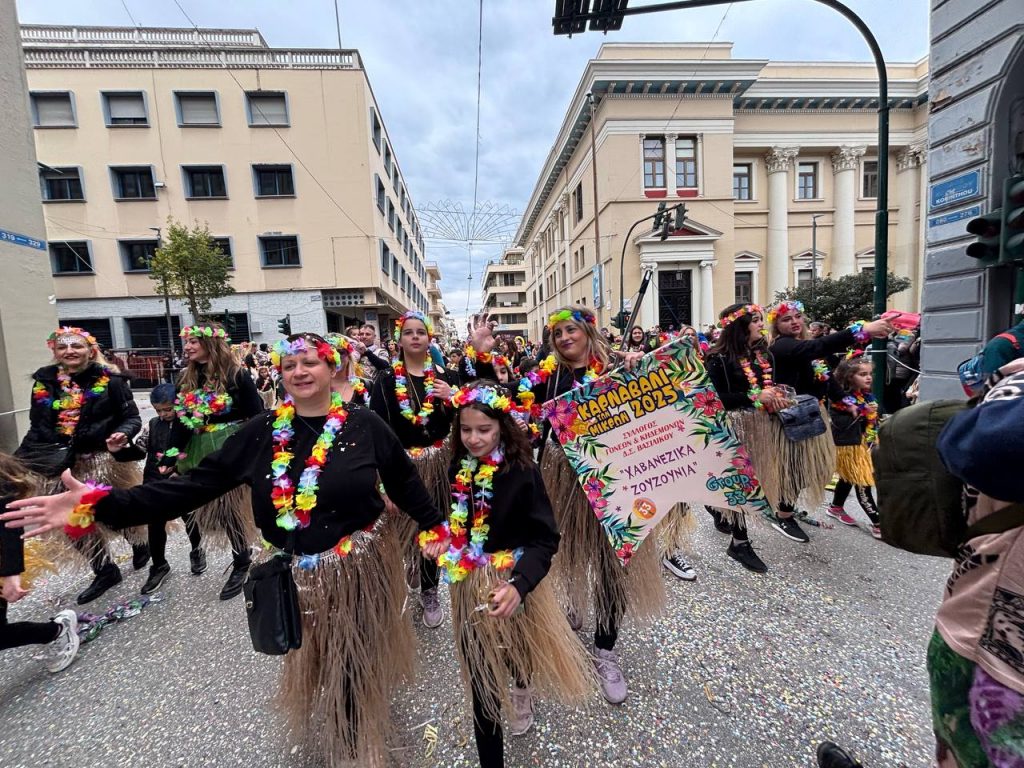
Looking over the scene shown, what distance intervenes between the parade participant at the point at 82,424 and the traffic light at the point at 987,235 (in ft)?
22.5

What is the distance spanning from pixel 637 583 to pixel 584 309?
150 cm

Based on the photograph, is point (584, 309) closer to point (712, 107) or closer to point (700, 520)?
point (700, 520)

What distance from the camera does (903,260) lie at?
2509 cm

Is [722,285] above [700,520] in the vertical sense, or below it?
above

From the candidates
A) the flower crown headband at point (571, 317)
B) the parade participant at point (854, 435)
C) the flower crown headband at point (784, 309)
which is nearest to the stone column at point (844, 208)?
the parade participant at point (854, 435)

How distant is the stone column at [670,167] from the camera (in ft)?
70.4

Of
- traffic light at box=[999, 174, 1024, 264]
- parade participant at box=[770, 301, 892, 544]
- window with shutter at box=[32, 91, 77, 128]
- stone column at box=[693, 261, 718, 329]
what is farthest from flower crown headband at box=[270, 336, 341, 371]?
window with shutter at box=[32, 91, 77, 128]

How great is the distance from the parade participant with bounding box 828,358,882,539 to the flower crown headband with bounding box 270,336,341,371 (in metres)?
4.05

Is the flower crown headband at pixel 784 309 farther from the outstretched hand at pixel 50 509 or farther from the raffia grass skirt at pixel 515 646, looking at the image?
the outstretched hand at pixel 50 509

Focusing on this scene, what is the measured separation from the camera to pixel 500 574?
1812mm

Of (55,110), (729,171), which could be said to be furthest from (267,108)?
(729,171)

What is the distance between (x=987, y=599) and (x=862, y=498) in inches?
137

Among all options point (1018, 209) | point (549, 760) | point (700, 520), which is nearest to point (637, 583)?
point (549, 760)


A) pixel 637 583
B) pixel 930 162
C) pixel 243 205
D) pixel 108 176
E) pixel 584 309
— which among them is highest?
pixel 108 176
